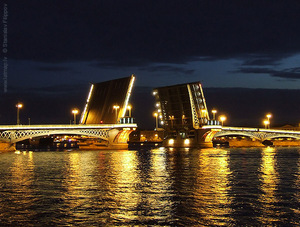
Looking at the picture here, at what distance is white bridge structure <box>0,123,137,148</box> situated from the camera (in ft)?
214

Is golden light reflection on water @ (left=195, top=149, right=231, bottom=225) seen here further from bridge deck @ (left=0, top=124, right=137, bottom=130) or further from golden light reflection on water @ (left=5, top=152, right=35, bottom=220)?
bridge deck @ (left=0, top=124, right=137, bottom=130)

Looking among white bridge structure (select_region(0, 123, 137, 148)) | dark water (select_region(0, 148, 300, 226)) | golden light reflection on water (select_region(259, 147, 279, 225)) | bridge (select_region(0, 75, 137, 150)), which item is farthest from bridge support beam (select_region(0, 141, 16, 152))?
golden light reflection on water (select_region(259, 147, 279, 225))

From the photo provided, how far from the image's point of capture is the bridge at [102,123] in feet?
217

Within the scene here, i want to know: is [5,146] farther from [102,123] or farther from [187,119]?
[187,119]

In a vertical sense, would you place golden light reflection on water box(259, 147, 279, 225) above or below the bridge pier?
below

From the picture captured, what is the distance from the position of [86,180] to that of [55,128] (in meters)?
44.1

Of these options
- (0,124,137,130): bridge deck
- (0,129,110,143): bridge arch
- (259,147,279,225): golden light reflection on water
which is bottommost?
(259,147,279,225): golden light reflection on water

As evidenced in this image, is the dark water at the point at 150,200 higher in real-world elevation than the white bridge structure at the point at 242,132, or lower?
lower

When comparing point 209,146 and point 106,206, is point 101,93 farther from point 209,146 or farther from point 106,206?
point 106,206

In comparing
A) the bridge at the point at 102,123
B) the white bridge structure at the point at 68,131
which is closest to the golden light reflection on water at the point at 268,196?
the white bridge structure at the point at 68,131

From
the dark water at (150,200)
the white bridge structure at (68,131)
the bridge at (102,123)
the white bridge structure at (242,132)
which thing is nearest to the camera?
the dark water at (150,200)

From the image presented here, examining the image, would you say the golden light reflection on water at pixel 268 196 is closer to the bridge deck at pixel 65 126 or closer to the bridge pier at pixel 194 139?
the bridge deck at pixel 65 126

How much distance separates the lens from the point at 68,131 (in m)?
69.0

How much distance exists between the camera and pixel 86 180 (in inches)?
968
